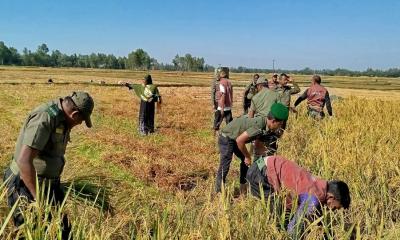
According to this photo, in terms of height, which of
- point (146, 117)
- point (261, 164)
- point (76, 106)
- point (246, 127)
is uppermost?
point (76, 106)

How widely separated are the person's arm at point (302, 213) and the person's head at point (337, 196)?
112mm

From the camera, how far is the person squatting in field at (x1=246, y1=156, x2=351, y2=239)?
309cm

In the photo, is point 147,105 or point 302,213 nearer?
point 302,213

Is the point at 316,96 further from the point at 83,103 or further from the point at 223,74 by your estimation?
the point at 83,103

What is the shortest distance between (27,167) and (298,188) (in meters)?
2.10

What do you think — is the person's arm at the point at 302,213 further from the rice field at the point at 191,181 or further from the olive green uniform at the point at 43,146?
the olive green uniform at the point at 43,146

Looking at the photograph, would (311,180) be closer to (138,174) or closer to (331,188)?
(331,188)

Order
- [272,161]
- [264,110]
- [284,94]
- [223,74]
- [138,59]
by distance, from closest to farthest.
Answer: [272,161] < [264,110] < [284,94] < [223,74] < [138,59]

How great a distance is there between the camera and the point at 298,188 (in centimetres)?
342

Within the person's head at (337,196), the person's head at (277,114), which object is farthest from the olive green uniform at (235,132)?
the person's head at (337,196)

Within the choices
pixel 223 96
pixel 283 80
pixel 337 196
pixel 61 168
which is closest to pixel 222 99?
pixel 223 96

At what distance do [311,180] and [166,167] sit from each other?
4135mm

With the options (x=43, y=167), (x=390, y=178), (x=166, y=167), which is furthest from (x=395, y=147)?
(x=43, y=167)

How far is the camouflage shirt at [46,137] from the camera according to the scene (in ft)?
10.1
